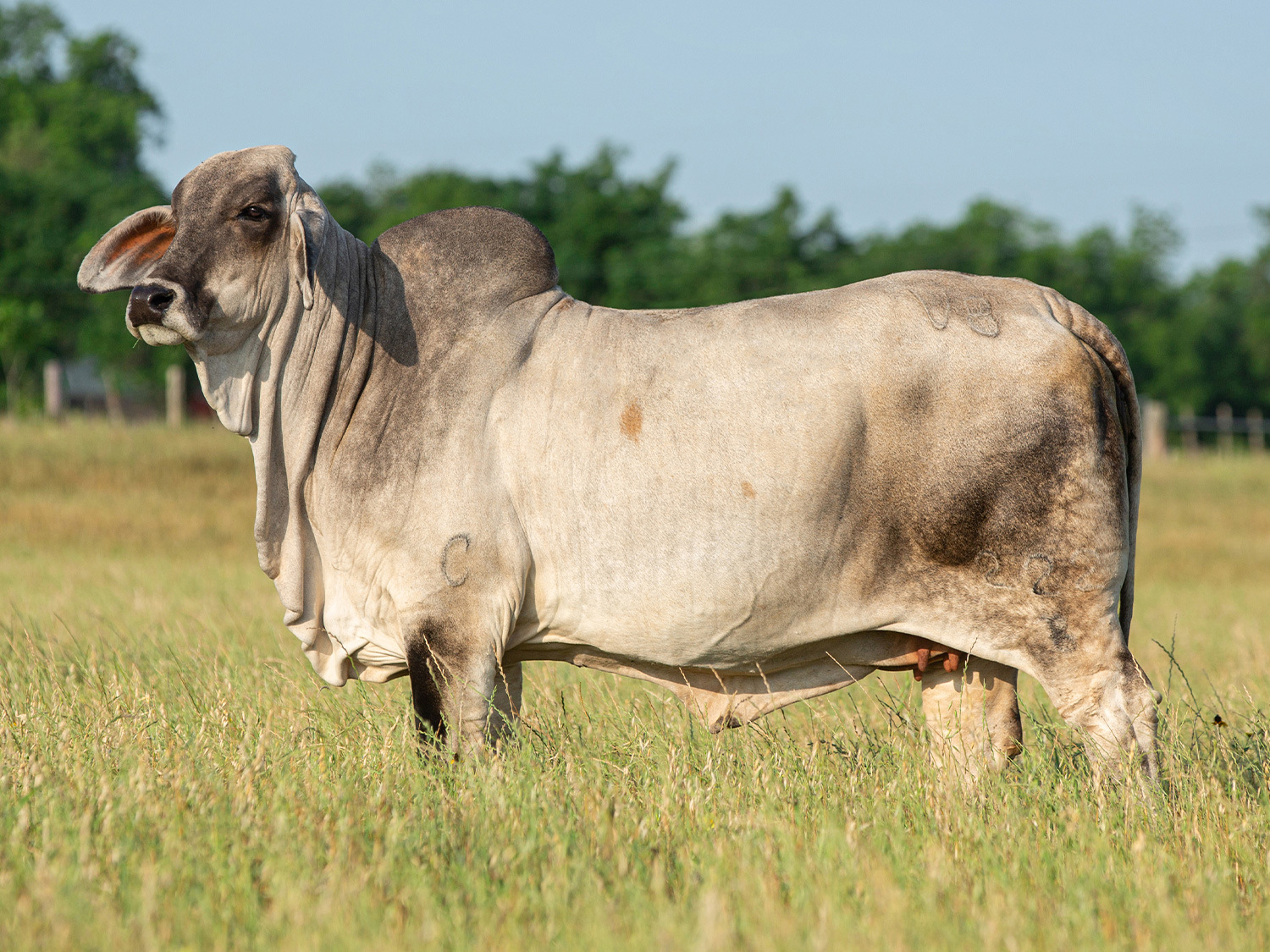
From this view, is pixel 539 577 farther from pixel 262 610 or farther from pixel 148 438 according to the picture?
pixel 148 438

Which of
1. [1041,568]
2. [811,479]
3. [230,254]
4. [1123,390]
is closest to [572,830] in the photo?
[811,479]

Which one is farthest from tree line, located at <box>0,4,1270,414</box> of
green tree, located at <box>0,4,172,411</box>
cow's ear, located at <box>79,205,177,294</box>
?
cow's ear, located at <box>79,205,177,294</box>

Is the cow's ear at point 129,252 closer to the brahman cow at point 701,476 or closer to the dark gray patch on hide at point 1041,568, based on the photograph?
the brahman cow at point 701,476

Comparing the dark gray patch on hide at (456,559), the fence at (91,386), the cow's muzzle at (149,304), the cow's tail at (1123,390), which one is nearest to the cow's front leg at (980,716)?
the cow's tail at (1123,390)

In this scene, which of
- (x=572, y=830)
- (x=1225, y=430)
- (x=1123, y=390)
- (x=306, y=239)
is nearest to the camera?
(x=572, y=830)

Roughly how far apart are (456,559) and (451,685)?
0.37 meters

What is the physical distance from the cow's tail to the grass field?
567mm

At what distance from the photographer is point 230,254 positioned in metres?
3.61

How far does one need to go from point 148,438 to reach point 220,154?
1502 centimetres

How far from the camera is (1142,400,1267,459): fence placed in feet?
83.7

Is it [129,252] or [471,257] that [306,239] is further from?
[129,252]

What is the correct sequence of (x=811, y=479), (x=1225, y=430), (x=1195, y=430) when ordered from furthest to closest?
(x=1195, y=430), (x=1225, y=430), (x=811, y=479)

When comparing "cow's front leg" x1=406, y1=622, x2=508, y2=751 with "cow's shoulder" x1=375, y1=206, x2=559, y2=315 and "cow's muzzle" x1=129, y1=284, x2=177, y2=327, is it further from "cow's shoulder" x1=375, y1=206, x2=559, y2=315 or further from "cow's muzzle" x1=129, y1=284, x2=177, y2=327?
"cow's muzzle" x1=129, y1=284, x2=177, y2=327

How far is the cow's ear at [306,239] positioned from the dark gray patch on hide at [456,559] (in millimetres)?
810
